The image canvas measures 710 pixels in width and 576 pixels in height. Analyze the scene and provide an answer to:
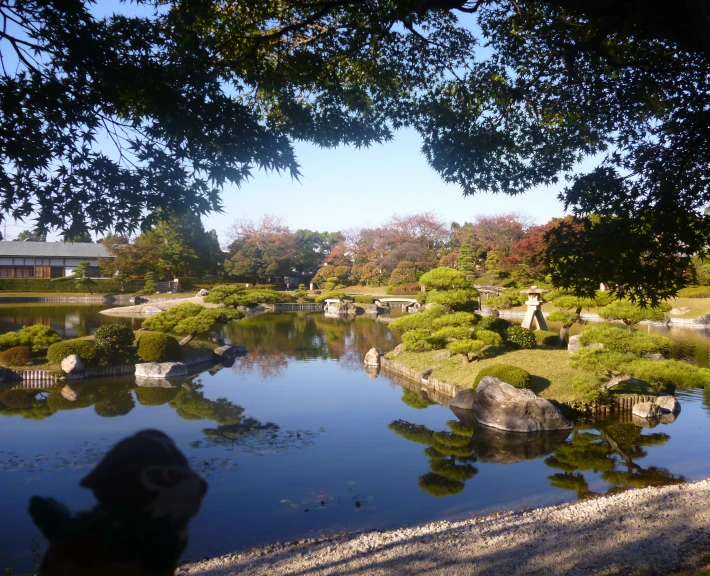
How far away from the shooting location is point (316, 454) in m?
7.57

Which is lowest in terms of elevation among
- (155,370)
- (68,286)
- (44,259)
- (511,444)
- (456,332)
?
(511,444)

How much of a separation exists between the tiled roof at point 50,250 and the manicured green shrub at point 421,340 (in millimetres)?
→ 31842

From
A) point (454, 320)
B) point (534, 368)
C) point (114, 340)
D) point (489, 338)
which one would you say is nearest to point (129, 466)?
point (534, 368)

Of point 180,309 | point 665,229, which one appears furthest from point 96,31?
point 180,309

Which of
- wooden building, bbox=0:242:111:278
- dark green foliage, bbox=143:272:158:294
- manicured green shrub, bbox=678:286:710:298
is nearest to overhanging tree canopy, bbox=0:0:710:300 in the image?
manicured green shrub, bbox=678:286:710:298

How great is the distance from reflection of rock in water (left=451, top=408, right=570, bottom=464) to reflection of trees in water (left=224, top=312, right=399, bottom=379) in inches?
240

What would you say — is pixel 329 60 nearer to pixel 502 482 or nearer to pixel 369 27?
pixel 369 27

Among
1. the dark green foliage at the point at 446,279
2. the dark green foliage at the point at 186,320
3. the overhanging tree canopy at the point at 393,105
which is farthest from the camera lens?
the dark green foliage at the point at 186,320

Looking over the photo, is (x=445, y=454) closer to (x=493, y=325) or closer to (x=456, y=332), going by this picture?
(x=456, y=332)

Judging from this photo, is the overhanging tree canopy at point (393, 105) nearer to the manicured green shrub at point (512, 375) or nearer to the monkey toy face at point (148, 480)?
the monkey toy face at point (148, 480)

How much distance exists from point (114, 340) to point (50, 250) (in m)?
30.9

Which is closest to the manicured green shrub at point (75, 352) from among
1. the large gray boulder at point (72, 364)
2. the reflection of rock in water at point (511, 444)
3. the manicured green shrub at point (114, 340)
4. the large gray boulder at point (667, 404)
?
A: the large gray boulder at point (72, 364)

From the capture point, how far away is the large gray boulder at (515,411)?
872 cm

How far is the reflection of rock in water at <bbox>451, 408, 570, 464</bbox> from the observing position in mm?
7613
